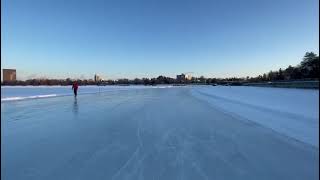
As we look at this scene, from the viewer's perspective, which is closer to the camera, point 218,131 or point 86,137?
point 86,137

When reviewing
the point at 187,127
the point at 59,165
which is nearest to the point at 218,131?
the point at 187,127

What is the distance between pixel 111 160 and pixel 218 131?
14.4 feet

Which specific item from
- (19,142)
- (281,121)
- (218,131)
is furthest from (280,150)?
(19,142)

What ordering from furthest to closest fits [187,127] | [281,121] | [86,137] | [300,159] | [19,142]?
[281,121] → [187,127] → [86,137] → [19,142] → [300,159]

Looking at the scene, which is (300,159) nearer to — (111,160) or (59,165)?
(111,160)

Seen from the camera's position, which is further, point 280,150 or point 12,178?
point 280,150

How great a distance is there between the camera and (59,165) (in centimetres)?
520

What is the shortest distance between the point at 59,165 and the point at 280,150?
443cm

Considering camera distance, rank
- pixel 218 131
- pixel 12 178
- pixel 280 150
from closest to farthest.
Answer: pixel 12 178 → pixel 280 150 → pixel 218 131

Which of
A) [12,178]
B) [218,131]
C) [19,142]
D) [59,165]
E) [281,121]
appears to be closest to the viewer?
[12,178]

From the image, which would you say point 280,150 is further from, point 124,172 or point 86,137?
point 86,137

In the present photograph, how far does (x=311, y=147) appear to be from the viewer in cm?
653

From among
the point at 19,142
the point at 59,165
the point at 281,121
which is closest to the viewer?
the point at 59,165

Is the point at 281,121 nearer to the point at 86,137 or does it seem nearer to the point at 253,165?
the point at 253,165
